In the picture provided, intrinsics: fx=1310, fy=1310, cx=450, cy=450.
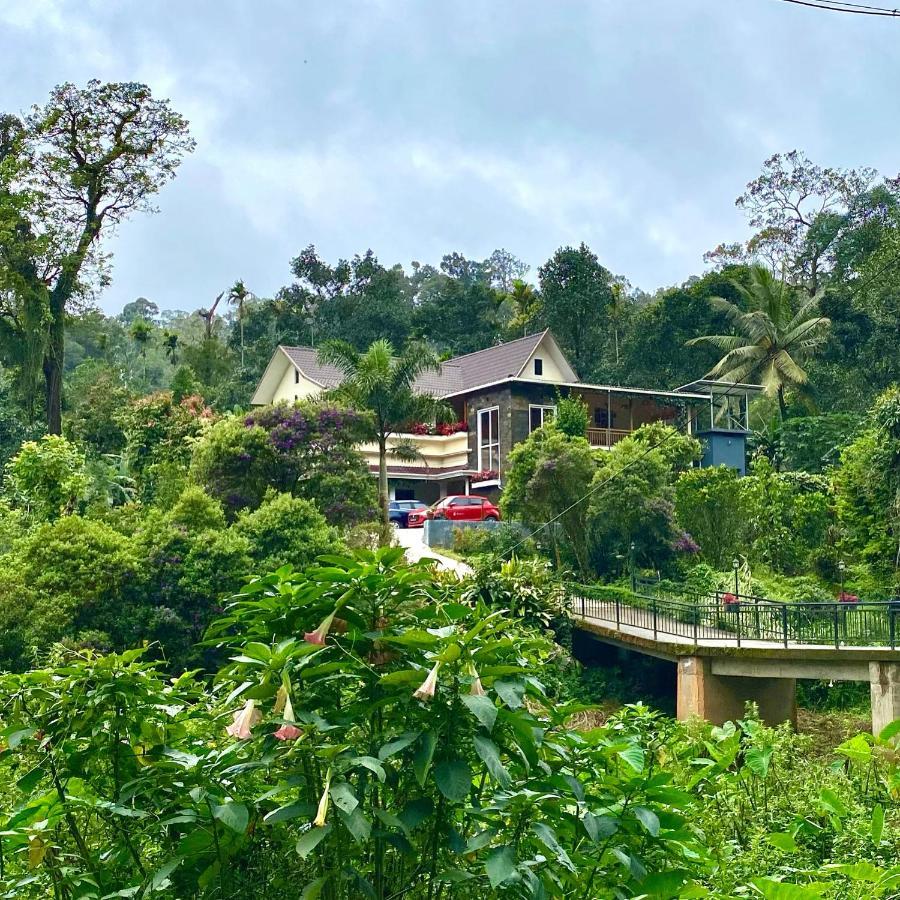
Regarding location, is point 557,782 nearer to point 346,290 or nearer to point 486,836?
point 486,836

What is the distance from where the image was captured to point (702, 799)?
5.56 m

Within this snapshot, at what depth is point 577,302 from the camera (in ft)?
178

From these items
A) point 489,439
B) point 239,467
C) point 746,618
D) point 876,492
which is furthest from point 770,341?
point 746,618

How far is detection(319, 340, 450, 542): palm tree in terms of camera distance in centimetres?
3325

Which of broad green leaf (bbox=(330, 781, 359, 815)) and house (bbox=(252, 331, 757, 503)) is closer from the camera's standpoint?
broad green leaf (bbox=(330, 781, 359, 815))

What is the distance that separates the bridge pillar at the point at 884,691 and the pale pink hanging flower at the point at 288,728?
65.5ft

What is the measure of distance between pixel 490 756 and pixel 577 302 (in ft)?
171

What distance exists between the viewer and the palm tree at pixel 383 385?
109 feet

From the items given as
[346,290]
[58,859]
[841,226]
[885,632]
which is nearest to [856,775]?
[58,859]

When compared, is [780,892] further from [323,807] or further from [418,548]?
[418,548]

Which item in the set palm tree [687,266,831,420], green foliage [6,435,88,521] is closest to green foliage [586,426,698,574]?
green foliage [6,435,88,521]

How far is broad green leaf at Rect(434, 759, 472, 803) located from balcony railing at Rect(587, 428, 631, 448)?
136 feet

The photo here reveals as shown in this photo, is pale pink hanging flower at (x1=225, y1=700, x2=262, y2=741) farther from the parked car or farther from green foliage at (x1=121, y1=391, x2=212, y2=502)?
the parked car

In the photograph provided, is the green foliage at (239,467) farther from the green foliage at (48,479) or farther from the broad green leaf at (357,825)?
the broad green leaf at (357,825)
